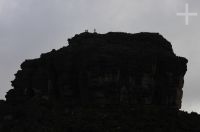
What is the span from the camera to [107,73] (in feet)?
556

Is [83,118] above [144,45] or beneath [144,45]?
beneath

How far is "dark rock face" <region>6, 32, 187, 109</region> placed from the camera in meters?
170

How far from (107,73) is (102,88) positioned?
2.98 meters

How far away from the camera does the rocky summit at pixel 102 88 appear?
506 ft

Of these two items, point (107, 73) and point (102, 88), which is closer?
point (107, 73)

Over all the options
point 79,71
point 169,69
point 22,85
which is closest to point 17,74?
point 22,85

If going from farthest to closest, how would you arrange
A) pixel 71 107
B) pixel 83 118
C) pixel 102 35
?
pixel 102 35
pixel 71 107
pixel 83 118

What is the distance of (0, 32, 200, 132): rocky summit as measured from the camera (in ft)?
506

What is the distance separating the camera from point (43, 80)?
7131 inches

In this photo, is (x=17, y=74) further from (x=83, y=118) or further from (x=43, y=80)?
(x=83, y=118)

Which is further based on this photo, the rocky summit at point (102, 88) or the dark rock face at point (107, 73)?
the dark rock face at point (107, 73)

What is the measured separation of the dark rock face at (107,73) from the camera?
170 metres

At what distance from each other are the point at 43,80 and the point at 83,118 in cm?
2924

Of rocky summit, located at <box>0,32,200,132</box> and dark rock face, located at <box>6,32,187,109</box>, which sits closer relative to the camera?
rocky summit, located at <box>0,32,200,132</box>
